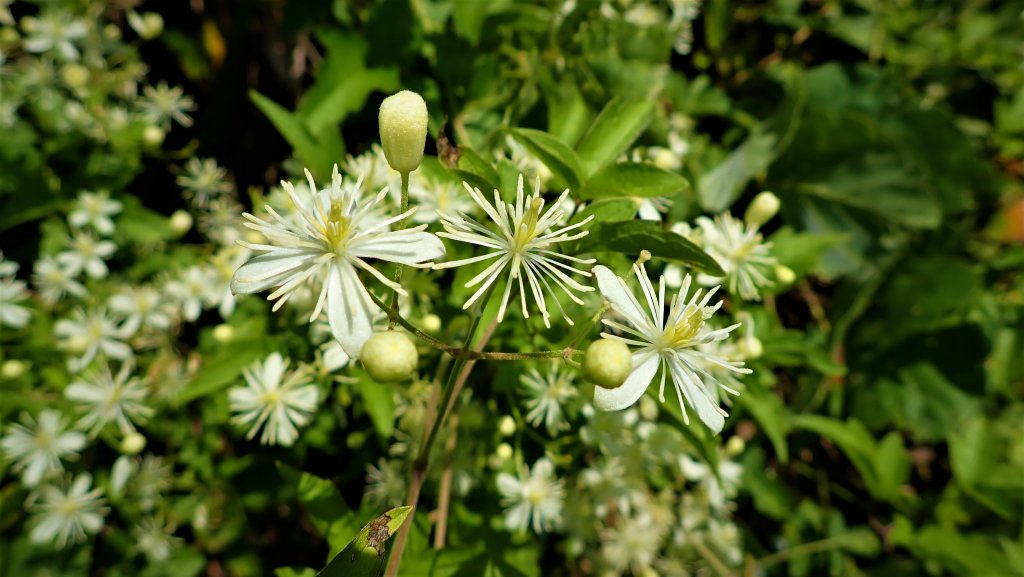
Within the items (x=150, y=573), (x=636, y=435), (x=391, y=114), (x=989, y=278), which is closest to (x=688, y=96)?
(x=636, y=435)

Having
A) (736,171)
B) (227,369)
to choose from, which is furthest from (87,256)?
(736,171)

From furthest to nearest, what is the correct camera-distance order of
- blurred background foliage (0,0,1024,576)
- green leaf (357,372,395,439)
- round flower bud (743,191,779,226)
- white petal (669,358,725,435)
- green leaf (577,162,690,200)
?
blurred background foliage (0,0,1024,576)
round flower bud (743,191,779,226)
green leaf (357,372,395,439)
green leaf (577,162,690,200)
white petal (669,358,725,435)

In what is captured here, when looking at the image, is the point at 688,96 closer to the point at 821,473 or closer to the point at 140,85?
the point at 821,473

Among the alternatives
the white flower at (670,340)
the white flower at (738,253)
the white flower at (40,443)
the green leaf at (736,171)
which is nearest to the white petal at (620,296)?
the white flower at (670,340)

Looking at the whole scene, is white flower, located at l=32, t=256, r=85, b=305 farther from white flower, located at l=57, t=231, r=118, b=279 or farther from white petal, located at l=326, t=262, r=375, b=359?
white petal, located at l=326, t=262, r=375, b=359

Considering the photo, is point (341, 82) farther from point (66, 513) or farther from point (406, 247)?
point (66, 513)

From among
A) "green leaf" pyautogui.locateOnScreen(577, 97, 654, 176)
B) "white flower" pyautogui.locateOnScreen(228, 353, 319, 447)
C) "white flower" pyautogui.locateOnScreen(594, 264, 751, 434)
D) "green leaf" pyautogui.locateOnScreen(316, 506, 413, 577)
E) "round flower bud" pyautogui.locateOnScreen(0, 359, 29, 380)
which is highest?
"round flower bud" pyautogui.locateOnScreen(0, 359, 29, 380)

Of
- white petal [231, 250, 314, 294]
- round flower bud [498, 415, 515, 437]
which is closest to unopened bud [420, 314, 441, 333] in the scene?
round flower bud [498, 415, 515, 437]
